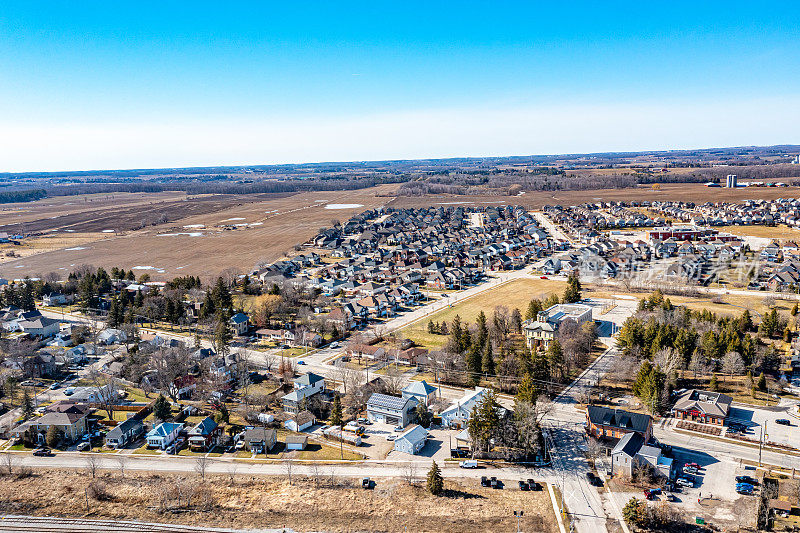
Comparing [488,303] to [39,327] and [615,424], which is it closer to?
[615,424]

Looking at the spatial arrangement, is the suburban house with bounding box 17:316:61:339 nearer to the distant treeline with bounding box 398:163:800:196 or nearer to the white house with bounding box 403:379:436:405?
the white house with bounding box 403:379:436:405

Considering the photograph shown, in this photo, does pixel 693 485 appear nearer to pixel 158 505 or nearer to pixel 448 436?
pixel 448 436

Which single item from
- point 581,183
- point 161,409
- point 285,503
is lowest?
point 285,503

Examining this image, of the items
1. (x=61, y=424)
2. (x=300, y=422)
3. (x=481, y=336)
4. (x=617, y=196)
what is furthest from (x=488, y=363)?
(x=617, y=196)

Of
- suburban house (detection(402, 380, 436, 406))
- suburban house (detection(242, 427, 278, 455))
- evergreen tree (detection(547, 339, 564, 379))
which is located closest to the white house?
suburban house (detection(402, 380, 436, 406))

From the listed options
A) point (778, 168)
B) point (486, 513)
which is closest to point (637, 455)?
point (486, 513)

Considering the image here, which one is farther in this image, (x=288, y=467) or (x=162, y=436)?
(x=162, y=436)
